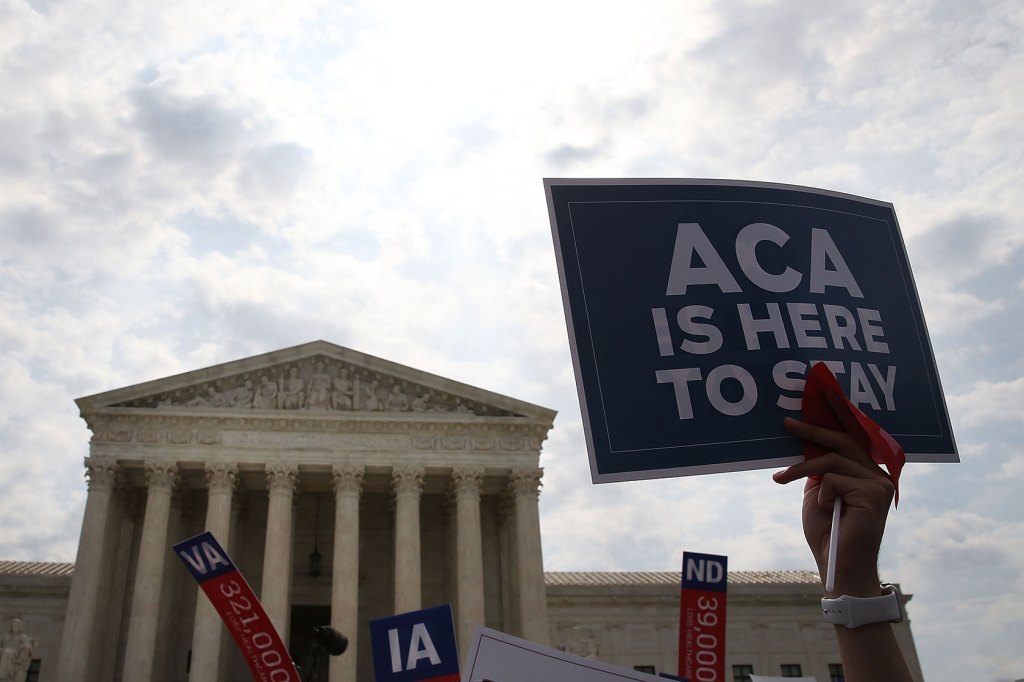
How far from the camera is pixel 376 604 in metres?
37.7

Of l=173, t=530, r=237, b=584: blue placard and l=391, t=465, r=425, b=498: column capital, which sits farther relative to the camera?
l=391, t=465, r=425, b=498: column capital

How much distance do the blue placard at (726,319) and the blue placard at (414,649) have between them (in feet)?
15.5

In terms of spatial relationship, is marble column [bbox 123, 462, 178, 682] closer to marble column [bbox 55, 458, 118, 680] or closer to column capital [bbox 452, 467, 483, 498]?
marble column [bbox 55, 458, 118, 680]

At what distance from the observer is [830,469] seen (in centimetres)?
346

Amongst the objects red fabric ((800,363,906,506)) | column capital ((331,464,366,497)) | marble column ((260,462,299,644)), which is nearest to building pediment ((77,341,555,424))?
column capital ((331,464,366,497))

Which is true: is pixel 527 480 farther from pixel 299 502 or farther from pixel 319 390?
pixel 299 502

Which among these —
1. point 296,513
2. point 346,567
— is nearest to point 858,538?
point 346,567

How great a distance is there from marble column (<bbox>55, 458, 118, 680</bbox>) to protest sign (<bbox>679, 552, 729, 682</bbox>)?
2513cm

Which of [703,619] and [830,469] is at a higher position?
[703,619]

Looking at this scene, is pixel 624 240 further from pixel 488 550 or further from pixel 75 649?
pixel 488 550

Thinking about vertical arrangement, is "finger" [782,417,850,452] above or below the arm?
above

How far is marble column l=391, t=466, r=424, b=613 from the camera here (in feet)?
108

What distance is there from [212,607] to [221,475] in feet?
16.7

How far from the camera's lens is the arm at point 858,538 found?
10.5 ft
